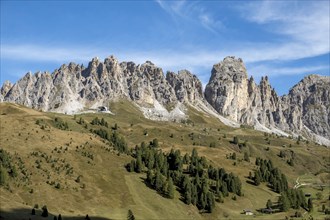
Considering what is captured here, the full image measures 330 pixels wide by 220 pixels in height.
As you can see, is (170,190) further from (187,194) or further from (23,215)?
(23,215)

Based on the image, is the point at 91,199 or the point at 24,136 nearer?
the point at 91,199

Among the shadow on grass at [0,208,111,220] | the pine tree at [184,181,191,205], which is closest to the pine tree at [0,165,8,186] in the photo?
the shadow on grass at [0,208,111,220]

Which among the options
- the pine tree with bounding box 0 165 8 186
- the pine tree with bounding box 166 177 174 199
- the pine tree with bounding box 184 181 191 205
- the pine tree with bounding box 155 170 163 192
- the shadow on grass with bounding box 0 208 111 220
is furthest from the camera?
the pine tree with bounding box 155 170 163 192

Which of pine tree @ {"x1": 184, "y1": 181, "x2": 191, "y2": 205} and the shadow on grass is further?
pine tree @ {"x1": 184, "y1": 181, "x2": 191, "y2": 205}

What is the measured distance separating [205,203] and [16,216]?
101 metres

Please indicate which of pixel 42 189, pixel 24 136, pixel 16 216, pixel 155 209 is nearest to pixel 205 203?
pixel 155 209

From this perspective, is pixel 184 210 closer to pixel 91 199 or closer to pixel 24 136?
pixel 91 199

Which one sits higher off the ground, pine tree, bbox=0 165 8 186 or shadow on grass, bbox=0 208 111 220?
pine tree, bbox=0 165 8 186

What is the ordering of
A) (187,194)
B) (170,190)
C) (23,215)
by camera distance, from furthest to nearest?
(187,194) → (170,190) → (23,215)

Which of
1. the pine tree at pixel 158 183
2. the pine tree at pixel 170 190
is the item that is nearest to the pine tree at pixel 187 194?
the pine tree at pixel 170 190

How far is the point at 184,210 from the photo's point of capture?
180 meters

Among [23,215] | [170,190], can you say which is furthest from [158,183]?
[23,215]

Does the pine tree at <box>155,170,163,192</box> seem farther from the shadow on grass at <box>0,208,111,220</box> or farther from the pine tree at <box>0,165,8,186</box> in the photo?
the pine tree at <box>0,165,8,186</box>

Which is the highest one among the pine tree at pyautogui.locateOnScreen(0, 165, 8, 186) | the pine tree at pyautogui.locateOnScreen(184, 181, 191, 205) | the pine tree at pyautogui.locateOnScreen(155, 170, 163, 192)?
the pine tree at pyautogui.locateOnScreen(0, 165, 8, 186)
